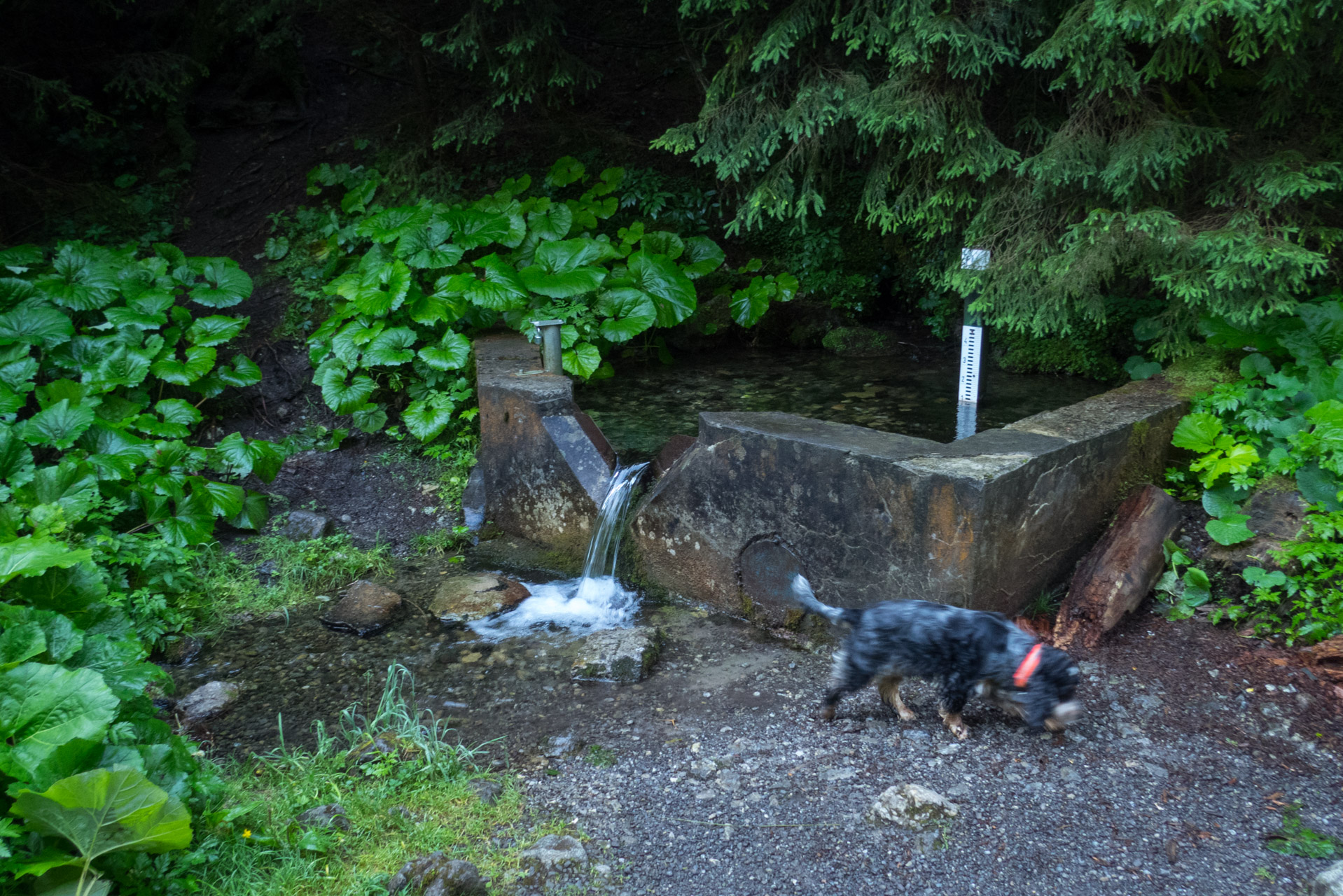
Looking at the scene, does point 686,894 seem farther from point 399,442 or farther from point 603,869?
point 399,442

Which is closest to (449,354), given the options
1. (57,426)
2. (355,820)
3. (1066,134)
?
(57,426)

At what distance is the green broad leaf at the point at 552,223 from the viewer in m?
7.86

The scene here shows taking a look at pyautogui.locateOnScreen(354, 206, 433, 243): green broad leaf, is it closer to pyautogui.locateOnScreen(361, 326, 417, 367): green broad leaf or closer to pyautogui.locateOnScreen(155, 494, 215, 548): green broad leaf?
pyautogui.locateOnScreen(361, 326, 417, 367): green broad leaf

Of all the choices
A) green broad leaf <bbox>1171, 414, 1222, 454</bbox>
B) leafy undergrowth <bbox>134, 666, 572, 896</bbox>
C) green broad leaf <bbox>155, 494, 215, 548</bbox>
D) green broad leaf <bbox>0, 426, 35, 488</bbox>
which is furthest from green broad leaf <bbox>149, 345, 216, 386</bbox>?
green broad leaf <bbox>1171, 414, 1222, 454</bbox>

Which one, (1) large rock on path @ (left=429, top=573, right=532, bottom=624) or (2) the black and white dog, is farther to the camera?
(1) large rock on path @ (left=429, top=573, right=532, bottom=624)

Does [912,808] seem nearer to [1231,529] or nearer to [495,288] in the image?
[1231,529]

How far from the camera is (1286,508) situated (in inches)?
177

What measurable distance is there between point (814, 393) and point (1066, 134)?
259 centimetres

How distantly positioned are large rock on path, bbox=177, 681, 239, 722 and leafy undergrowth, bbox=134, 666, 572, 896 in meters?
0.62

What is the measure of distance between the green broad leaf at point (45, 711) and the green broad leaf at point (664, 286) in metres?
5.44

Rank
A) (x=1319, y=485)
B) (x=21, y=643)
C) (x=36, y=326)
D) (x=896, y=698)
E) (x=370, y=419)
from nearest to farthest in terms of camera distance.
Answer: (x=21, y=643), (x=896, y=698), (x=1319, y=485), (x=36, y=326), (x=370, y=419)

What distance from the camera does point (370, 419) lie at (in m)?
7.26

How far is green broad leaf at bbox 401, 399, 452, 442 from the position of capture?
6.80 metres

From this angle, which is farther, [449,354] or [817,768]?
[449,354]
